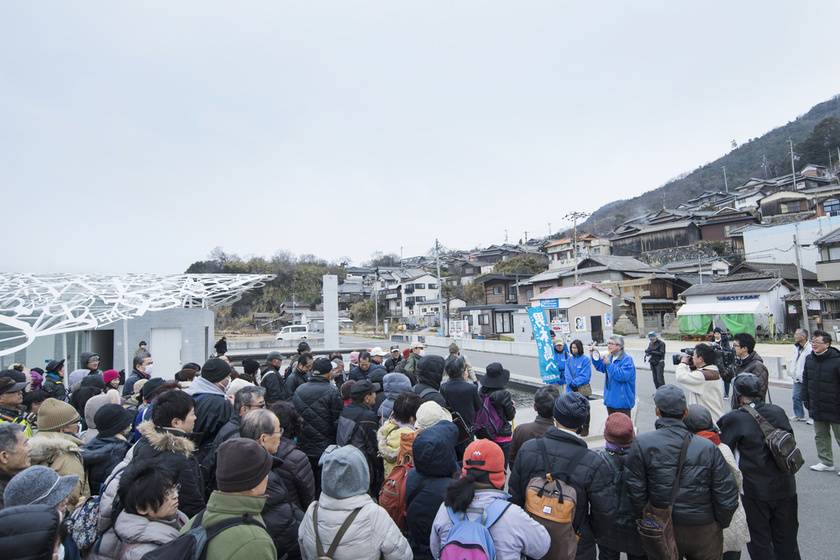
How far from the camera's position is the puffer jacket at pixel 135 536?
203 centimetres

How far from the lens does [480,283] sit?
44.5 metres

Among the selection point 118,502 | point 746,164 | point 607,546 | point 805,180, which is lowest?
point 607,546

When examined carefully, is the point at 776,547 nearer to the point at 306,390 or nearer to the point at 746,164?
the point at 306,390

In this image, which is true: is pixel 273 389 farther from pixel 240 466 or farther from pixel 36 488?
pixel 240 466

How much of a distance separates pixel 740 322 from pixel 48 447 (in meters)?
29.8

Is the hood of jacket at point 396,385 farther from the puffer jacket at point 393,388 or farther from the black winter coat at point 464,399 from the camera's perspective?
the black winter coat at point 464,399

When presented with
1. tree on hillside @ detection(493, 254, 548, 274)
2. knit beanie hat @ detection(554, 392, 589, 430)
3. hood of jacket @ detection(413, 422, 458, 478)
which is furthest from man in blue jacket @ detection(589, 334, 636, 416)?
tree on hillside @ detection(493, 254, 548, 274)

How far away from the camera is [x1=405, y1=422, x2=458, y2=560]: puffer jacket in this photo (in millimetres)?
2670

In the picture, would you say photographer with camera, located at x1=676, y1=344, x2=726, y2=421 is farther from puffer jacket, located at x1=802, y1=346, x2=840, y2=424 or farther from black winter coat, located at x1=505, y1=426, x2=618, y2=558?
black winter coat, located at x1=505, y1=426, x2=618, y2=558

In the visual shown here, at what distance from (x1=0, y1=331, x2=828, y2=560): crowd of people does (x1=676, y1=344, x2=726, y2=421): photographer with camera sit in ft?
3.84

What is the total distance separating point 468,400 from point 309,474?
2.00 metres

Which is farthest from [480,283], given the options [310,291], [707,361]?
[707,361]

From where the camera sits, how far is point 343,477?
2252 millimetres

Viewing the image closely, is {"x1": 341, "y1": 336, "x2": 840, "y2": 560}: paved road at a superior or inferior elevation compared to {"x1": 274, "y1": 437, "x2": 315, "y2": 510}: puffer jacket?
inferior
